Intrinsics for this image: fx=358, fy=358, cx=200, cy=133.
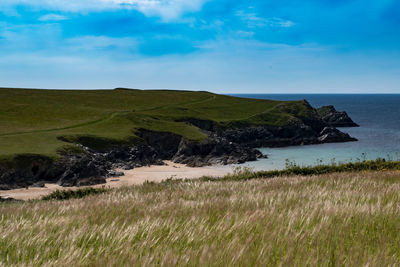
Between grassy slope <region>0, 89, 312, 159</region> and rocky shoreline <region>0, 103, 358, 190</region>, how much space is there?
247 cm

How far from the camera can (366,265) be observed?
207cm

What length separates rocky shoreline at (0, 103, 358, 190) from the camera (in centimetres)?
4328

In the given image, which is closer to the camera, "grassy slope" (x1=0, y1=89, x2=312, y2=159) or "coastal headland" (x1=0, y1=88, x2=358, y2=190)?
"coastal headland" (x1=0, y1=88, x2=358, y2=190)

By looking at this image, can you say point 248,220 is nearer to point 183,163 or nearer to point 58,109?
point 183,163

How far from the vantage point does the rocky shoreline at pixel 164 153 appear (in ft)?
142

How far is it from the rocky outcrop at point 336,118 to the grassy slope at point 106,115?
19267 mm

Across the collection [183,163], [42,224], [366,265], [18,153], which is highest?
[366,265]

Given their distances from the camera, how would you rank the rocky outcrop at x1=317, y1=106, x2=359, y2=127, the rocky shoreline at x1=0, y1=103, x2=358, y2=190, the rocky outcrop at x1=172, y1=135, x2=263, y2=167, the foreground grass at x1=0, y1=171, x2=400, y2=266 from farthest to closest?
1. the rocky outcrop at x1=317, y1=106, x2=359, y2=127
2. the rocky outcrop at x1=172, y1=135, x2=263, y2=167
3. the rocky shoreline at x1=0, y1=103, x2=358, y2=190
4. the foreground grass at x1=0, y1=171, x2=400, y2=266

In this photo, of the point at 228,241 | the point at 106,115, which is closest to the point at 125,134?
the point at 106,115

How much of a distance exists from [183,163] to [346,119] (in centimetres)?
9386

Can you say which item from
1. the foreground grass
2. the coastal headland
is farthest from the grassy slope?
the foreground grass

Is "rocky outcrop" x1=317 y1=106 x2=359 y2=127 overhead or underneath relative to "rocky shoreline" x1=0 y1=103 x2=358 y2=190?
overhead

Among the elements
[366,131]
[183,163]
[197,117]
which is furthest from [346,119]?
[183,163]

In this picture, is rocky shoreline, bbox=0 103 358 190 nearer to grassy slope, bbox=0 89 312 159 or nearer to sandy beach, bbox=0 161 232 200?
sandy beach, bbox=0 161 232 200
